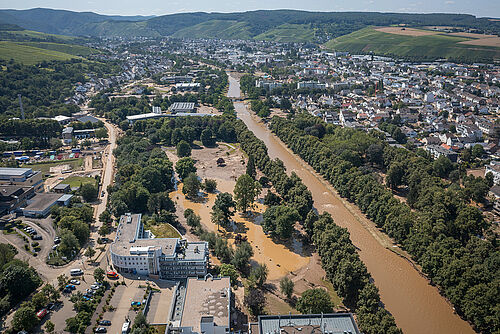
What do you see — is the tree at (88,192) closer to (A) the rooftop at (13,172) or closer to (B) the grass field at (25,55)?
(A) the rooftop at (13,172)

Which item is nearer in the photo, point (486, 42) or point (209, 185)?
point (209, 185)

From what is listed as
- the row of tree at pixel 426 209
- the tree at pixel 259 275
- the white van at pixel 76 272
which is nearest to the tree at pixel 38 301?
the white van at pixel 76 272

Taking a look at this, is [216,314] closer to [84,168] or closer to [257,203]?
[257,203]

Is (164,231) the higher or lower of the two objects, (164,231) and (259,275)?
the higher

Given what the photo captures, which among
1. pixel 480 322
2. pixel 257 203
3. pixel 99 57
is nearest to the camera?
pixel 480 322

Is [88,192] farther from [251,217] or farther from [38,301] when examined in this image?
[251,217]

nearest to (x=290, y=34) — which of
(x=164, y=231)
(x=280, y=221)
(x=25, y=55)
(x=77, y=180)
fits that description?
(x=25, y=55)

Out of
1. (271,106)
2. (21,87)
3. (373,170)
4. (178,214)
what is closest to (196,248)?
(178,214)
